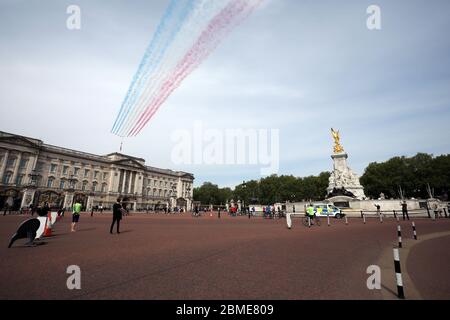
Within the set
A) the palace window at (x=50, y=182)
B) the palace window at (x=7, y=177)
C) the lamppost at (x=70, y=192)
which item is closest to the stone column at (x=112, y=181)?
the lamppost at (x=70, y=192)

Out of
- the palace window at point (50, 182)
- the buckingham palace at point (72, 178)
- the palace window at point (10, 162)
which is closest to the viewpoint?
the buckingham palace at point (72, 178)

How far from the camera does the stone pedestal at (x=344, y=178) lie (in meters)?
45.2

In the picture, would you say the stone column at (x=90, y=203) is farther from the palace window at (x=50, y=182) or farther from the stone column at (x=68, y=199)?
the palace window at (x=50, y=182)

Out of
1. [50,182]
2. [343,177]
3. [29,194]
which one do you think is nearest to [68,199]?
[50,182]

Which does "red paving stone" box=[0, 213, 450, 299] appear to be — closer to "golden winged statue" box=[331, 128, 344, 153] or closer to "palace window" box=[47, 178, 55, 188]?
"golden winged statue" box=[331, 128, 344, 153]

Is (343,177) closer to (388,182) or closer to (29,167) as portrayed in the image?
(388,182)

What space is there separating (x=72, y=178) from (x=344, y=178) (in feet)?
247

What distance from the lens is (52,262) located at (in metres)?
6.51

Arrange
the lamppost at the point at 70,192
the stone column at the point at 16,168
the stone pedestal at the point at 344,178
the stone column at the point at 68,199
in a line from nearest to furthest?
1. the stone pedestal at the point at 344,178
2. the stone column at the point at 16,168
3. the stone column at the point at 68,199
4. the lamppost at the point at 70,192

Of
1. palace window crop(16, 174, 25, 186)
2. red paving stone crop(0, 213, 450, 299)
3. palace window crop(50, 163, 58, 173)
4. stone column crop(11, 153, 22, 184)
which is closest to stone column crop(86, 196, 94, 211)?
palace window crop(50, 163, 58, 173)

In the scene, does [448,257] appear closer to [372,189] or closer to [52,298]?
[52,298]

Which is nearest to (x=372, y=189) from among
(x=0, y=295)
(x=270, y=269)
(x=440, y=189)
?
(x=440, y=189)

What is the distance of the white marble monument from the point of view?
45188mm
